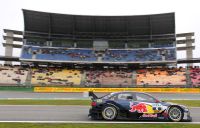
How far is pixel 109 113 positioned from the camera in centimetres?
1221

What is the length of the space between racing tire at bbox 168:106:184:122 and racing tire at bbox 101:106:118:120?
2.17 metres

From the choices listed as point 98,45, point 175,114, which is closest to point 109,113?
point 175,114

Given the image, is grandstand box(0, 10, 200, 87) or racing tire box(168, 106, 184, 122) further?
grandstand box(0, 10, 200, 87)

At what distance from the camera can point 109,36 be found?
62.4 meters

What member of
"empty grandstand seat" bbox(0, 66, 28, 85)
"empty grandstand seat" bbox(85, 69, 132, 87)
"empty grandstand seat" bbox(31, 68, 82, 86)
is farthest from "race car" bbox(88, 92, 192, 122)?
"empty grandstand seat" bbox(0, 66, 28, 85)

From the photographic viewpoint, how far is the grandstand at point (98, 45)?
58.8 metres

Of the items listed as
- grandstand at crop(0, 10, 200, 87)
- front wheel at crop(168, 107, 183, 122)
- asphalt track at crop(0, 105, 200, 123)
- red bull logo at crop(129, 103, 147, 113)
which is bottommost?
asphalt track at crop(0, 105, 200, 123)

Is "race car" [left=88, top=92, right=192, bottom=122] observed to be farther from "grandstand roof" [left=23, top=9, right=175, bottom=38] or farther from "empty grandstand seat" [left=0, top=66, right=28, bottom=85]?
"grandstand roof" [left=23, top=9, right=175, bottom=38]

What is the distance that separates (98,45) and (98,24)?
431 centimetres

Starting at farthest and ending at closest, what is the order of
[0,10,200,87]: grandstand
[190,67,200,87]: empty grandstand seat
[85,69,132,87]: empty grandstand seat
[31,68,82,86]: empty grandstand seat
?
[0,10,200,87]: grandstand → [85,69,132,87]: empty grandstand seat → [31,68,82,86]: empty grandstand seat → [190,67,200,87]: empty grandstand seat

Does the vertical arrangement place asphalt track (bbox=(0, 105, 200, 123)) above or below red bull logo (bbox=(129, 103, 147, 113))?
below

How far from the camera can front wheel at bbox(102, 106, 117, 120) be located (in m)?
12.2

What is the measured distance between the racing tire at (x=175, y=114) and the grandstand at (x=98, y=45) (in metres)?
43.9

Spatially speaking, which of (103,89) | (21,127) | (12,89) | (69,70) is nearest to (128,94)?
(21,127)
